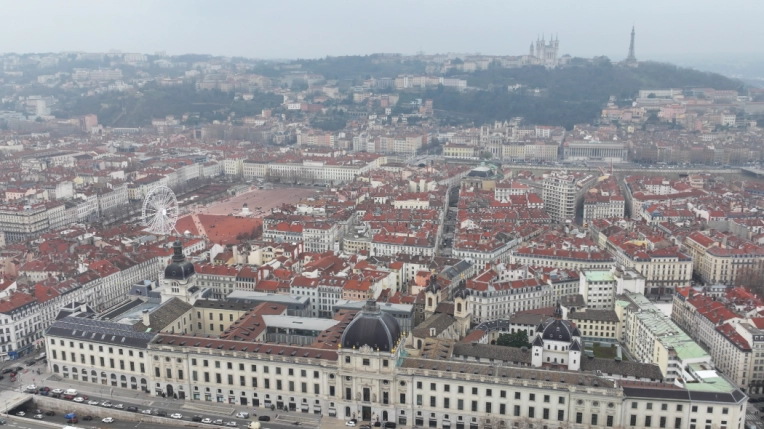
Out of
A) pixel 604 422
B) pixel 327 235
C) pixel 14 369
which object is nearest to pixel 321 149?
pixel 327 235

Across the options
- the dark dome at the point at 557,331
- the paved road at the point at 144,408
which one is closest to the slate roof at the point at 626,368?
the dark dome at the point at 557,331

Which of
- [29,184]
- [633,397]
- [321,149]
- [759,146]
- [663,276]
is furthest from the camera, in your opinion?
[321,149]

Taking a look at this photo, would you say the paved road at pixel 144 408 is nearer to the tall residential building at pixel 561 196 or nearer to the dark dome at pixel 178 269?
the dark dome at pixel 178 269

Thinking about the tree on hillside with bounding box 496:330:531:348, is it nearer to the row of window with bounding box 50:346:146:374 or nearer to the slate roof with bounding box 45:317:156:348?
the slate roof with bounding box 45:317:156:348

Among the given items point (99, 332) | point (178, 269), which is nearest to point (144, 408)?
point (99, 332)

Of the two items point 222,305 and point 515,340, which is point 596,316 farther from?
point 222,305

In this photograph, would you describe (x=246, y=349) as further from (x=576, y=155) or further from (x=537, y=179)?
(x=576, y=155)
